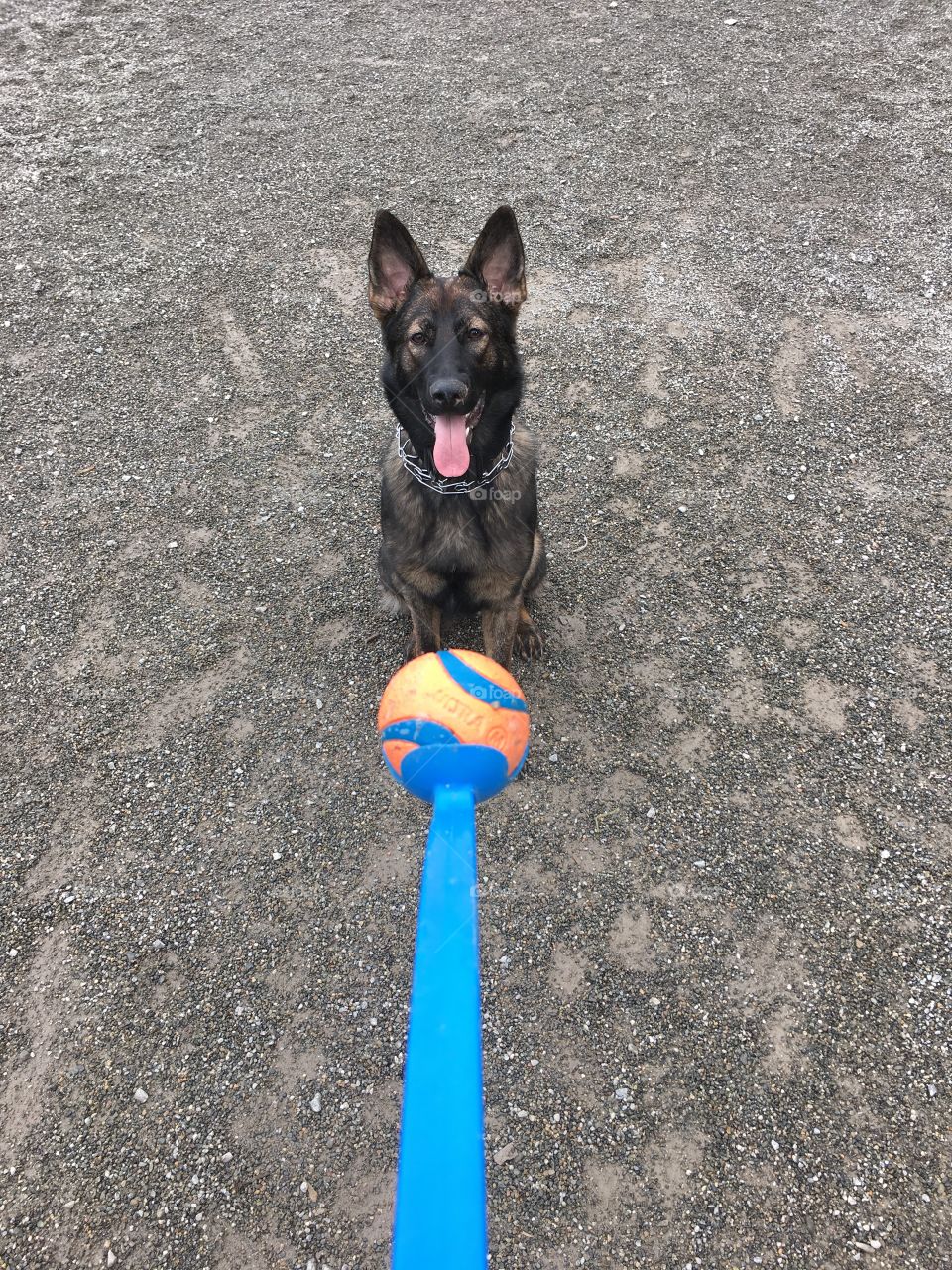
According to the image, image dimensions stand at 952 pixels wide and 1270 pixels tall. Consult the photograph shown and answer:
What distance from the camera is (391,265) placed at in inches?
159

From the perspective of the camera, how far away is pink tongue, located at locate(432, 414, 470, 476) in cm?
387

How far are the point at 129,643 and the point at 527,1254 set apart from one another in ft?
12.5

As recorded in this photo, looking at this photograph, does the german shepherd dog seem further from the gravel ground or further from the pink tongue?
the gravel ground

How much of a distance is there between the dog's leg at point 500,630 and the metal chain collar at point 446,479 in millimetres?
673

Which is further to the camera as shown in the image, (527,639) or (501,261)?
(527,639)

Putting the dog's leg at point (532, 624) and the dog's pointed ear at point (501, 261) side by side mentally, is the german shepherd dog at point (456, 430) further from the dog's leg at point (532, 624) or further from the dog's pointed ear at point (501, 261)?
the dog's leg at point (532, 624)

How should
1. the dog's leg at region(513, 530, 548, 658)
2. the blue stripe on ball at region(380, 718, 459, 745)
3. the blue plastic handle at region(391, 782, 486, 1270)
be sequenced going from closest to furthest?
the blue plastic handle at region(391, 782, 486, 1270)
the blue stripe on ball at region(380, 718, 459, 745)
the dog's leg at region(513, 530, 548, 658)

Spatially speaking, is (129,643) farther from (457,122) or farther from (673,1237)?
(457,122)

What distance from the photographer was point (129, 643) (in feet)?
16.1

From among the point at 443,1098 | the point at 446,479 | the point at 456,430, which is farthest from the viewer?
the point at 446,479

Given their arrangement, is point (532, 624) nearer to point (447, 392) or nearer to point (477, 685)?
point (447, 392)

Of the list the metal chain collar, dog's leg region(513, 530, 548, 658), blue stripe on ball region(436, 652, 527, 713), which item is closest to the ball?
blue stripe on ball region(436, 652, 527, 713)

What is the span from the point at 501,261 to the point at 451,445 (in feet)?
3.39

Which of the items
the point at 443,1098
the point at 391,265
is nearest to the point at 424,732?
the point at 443,1098
